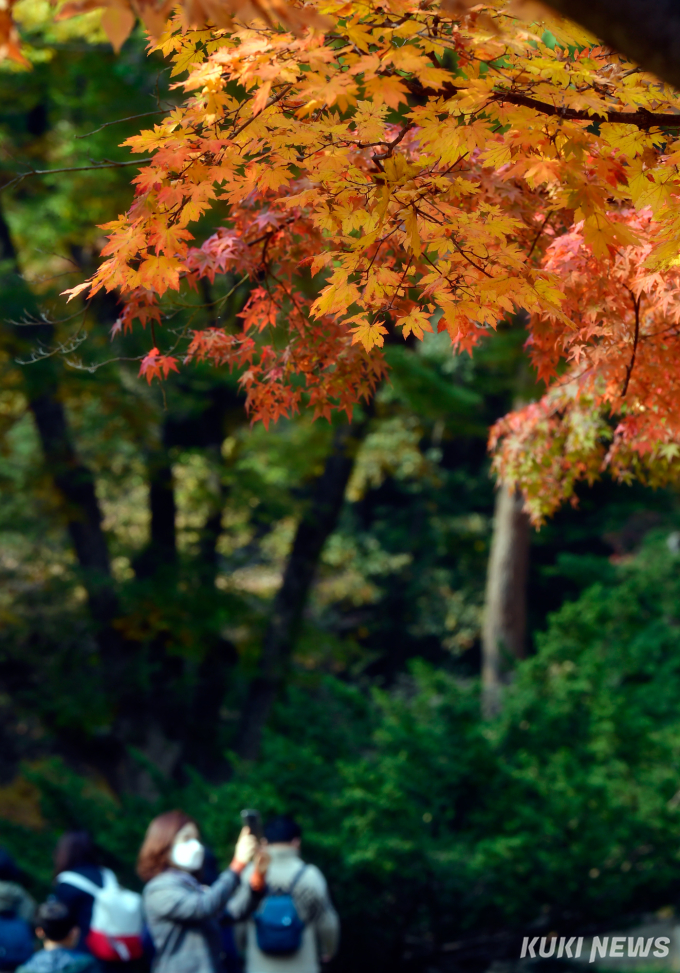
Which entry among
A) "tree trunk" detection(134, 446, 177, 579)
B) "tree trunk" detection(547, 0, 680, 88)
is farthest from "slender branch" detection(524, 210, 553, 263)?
"tree trunk" detection(134, 446, 177, 579)

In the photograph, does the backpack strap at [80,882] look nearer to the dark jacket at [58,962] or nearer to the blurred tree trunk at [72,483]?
the dark jacket at [58,962]

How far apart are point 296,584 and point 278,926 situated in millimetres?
6837

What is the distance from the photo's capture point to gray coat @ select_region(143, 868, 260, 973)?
3.58m

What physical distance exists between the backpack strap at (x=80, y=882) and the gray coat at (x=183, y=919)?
1.16 ft

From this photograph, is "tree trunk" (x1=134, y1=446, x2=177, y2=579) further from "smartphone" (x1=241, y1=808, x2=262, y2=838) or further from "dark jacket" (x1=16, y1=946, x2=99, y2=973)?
"dark jacket" (x1=16, y1=946, x2=99, y2=973)

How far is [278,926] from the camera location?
3.87 metres

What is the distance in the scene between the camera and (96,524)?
404 inches

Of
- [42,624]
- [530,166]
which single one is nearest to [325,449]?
[42,624]

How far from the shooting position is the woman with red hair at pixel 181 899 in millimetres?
3586

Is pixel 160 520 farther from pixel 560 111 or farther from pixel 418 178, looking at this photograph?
pixel 560 111

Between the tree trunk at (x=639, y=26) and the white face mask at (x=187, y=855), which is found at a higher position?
the tree trunk at (x=639, y=26)

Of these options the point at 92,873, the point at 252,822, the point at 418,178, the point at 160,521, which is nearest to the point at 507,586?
the point at 160,521

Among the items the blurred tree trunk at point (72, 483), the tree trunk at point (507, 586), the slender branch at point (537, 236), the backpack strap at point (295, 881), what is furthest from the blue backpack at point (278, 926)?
the tree trunk at point (507, 586)

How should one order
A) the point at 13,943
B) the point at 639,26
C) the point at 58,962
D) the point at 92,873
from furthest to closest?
the point at 13,943 → the point at 92,873 → the point at 58,962 → the point at 639,26
